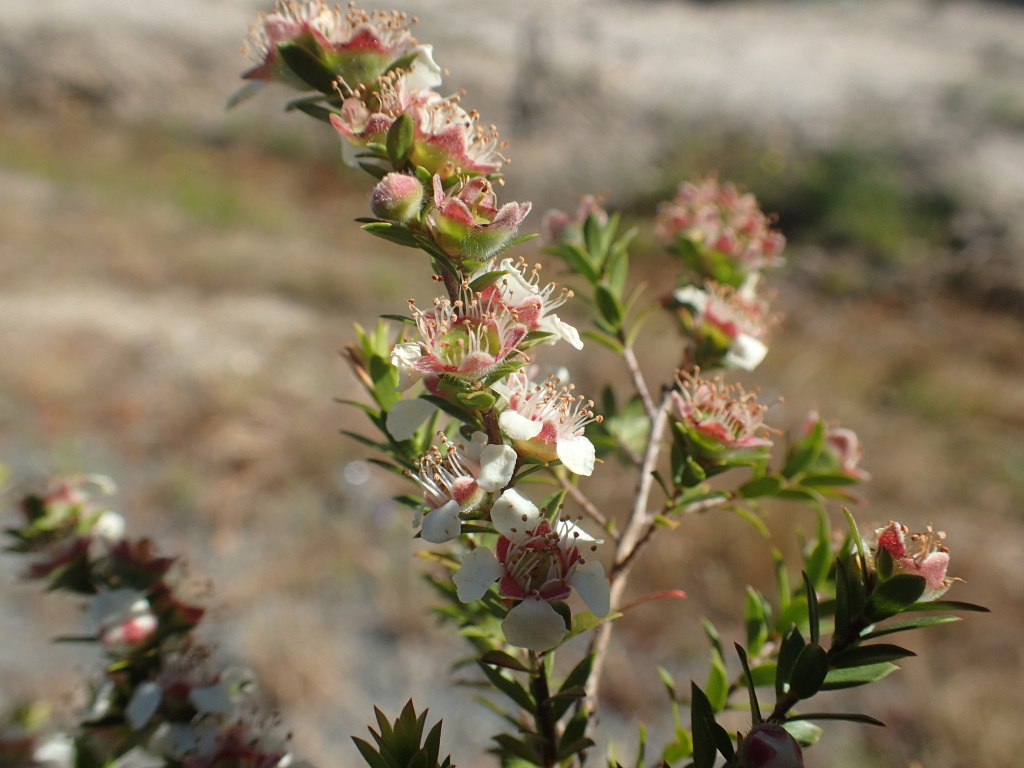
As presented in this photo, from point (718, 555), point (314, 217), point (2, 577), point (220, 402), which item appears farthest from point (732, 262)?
point (314, 217)

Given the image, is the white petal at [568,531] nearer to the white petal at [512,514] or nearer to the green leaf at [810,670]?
the white petal at [512,514]

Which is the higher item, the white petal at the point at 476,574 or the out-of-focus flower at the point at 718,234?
the out-of-focus flower at the point at 718,234

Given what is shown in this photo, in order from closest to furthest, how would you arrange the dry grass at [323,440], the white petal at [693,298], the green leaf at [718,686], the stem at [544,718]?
the stem at [544,718] < the green leaf at [718,686] < the white petal at [693,298] < the dry grass at [323,440]

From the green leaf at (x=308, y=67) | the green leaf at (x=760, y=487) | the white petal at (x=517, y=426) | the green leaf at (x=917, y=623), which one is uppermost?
the green leaf at (x=308, y=67)

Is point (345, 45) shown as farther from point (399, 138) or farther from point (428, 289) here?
point (428, 289)

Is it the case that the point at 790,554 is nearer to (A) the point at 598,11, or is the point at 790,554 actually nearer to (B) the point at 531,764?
(B) the point at 531,764

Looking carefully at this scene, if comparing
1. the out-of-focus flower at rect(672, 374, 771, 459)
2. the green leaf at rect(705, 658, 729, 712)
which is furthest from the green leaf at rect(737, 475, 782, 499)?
the green leaf at rect(705, 658, 729, 712)

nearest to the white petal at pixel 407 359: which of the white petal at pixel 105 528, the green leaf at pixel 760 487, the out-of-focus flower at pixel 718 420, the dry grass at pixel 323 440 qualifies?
the out-of-focus flower at pixel 718 420
